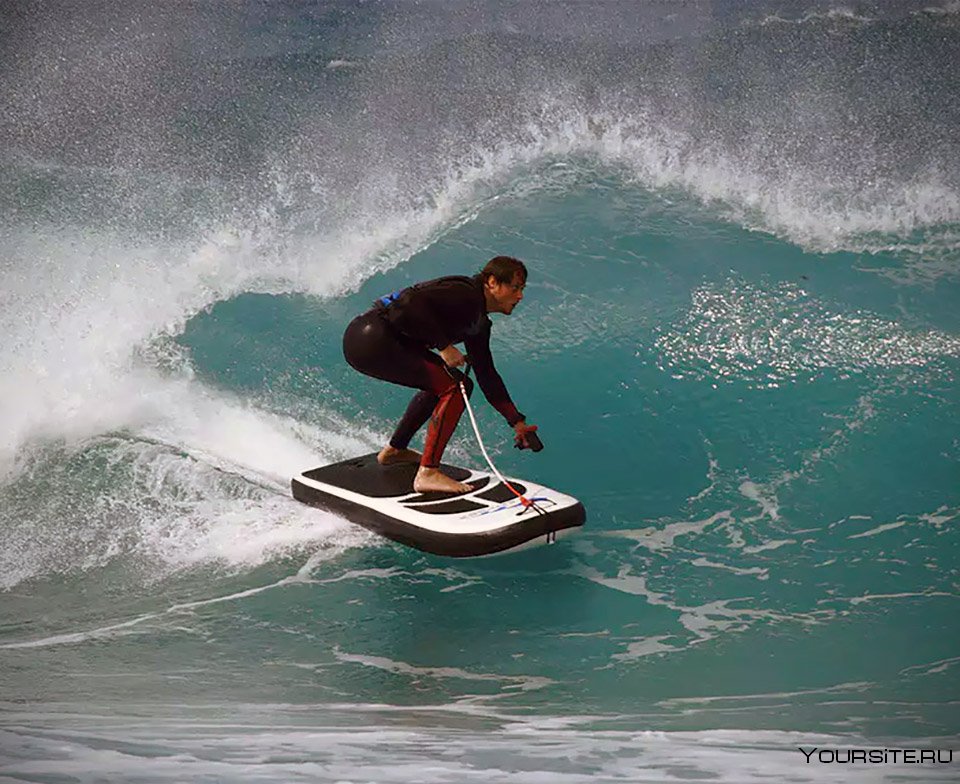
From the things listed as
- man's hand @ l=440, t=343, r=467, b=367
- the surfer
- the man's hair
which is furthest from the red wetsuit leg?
the man's hair

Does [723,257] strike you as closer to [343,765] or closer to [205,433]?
[205,433]

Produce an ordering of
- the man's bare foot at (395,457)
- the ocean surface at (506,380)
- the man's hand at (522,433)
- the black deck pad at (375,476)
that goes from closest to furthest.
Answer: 1. the ocean surface at (506,380)
2. the man's hand at (522,433)
3. the black deck pad at (375,476)
4. the man's bare foot at (395,457)

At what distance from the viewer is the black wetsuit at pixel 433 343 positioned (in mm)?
4258

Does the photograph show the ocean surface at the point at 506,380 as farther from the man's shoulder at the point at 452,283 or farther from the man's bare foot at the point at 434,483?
the man's shoulder at the point at 452,283

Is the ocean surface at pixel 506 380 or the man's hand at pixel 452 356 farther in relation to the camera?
the man's hand at pixel 452 356

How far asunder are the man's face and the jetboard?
0.68 m

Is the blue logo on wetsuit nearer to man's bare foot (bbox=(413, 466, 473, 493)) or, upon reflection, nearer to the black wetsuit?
the black wetsuit

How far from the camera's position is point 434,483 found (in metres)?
4.45

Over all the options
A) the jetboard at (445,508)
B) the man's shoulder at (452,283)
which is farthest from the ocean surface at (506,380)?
the man's shoulder at (452,283)

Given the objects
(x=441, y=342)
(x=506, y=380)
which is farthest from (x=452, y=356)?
(x=506, y=380)

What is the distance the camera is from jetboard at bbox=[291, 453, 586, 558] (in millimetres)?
4109

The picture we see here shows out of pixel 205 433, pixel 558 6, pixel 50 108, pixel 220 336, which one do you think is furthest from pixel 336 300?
pixel 50 108

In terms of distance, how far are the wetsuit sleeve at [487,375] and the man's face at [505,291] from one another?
10 cm

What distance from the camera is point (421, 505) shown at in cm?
432
